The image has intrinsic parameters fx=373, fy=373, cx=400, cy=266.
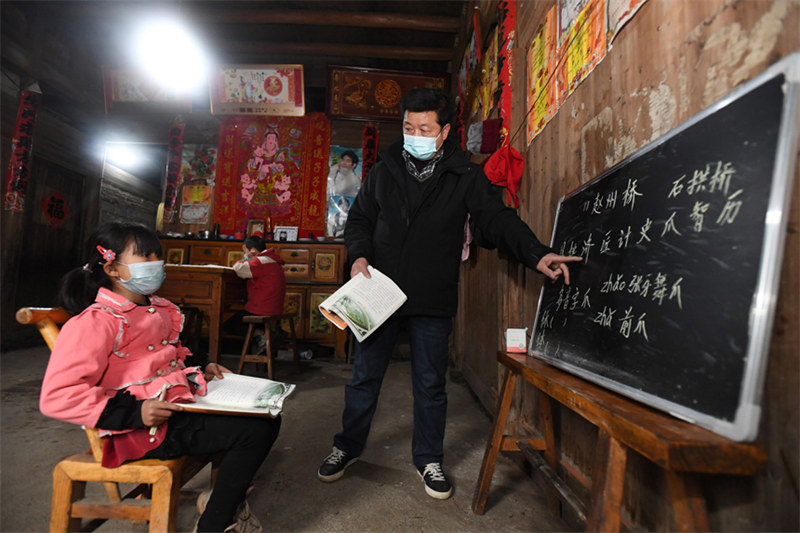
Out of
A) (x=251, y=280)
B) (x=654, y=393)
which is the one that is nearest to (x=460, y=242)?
(x=654, y=393)

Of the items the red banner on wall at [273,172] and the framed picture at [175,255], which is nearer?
the framed picture at [175,255]

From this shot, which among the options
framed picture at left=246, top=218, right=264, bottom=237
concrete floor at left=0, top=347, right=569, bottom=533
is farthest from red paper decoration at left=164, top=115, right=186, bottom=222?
concrete floor at left=0, top=347, right=569, bottom=533

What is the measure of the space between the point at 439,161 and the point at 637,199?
0.93m

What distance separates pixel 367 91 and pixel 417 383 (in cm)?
473

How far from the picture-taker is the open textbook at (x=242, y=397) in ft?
3.34

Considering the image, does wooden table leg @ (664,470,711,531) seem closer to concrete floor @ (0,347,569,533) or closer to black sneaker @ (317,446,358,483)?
concrete floor @ (0,347,569,533)

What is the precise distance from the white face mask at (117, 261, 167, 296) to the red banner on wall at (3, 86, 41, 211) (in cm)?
486

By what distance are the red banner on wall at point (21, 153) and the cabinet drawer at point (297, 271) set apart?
3.16m

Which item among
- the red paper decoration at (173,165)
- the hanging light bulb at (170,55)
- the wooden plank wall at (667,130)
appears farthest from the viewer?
the red paper decoration at (173,165)

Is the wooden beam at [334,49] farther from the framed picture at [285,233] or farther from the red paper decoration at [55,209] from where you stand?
the red paper decoration at [55,209]

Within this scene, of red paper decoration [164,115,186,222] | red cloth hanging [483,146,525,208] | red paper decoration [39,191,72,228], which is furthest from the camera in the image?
red paper decoration [164,115,186,222]

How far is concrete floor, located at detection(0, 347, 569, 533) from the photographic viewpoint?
54.1 inches

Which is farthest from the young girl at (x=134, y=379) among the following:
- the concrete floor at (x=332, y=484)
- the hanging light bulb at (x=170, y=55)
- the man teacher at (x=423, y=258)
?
the hanging light bulb at (x=170, y=55)

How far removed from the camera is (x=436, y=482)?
157 centimetres
